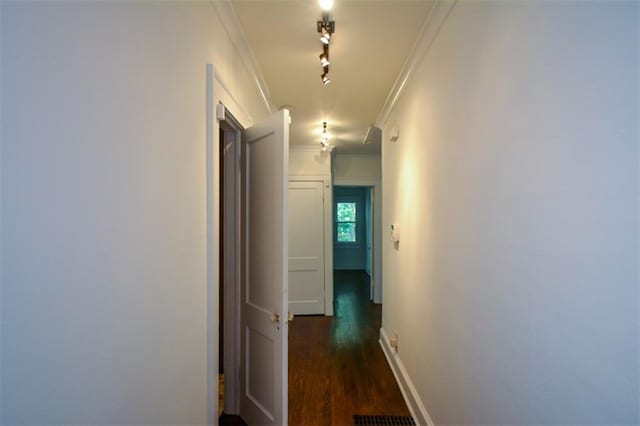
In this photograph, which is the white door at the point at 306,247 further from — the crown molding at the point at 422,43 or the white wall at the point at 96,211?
the white wall at the point at 96,211

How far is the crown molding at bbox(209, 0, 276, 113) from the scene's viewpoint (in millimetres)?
1583

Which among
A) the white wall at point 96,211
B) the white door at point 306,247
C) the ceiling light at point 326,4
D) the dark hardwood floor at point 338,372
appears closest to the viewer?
the white wall at point 96,211

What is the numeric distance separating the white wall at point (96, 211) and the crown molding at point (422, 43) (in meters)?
1.21

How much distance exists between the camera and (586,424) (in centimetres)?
78

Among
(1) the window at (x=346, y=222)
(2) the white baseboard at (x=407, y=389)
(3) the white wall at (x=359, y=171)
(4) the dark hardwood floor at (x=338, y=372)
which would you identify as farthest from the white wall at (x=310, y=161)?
(1) the window at (x=346, y=222)

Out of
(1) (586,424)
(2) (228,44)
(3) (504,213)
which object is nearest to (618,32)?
(3) (504,213)

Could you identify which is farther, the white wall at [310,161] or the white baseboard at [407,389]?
the white wall at [310,161]

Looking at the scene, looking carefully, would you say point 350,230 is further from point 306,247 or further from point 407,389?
point 407,389

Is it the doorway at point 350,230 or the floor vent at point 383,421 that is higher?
the doorway at point 350,230

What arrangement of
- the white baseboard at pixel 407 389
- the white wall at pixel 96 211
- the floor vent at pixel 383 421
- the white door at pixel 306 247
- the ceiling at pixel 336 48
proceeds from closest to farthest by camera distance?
the white wall at pixel 96 211 → the ceiling at pixel 336 48 → the white baseboard at pixel 407 389 → the floor vent at pixel 383 421 → the white door at pixel 306 247

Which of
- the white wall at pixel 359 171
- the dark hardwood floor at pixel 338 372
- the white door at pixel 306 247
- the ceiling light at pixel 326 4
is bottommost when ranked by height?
the dark hardwood floor at pixel 338 372

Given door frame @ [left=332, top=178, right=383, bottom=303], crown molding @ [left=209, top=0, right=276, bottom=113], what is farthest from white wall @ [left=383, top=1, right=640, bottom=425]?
door frame @ [left=332, top=178, right=383, bottom=303]

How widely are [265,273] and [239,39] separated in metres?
1.43

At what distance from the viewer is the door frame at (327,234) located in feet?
15.7
